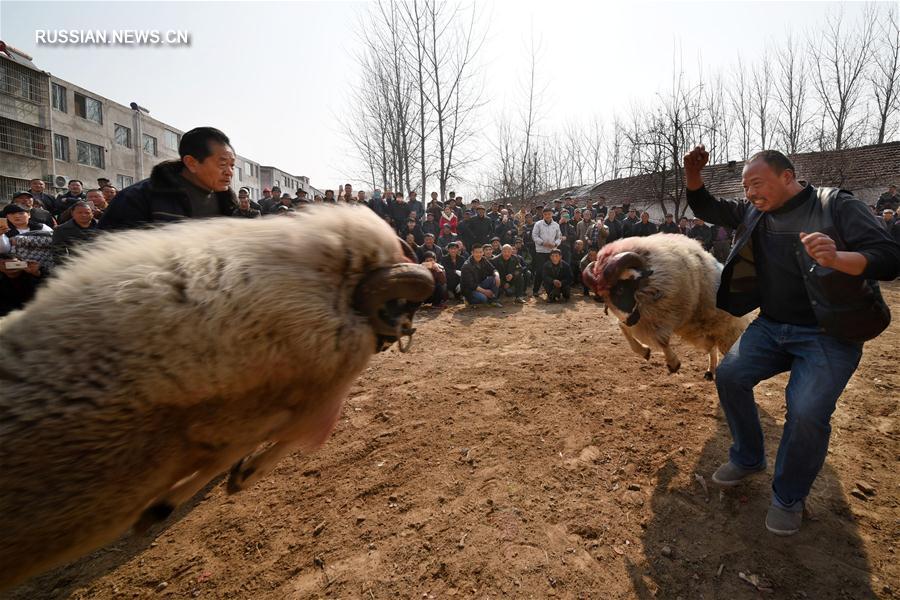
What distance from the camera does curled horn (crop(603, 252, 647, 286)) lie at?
397 cm

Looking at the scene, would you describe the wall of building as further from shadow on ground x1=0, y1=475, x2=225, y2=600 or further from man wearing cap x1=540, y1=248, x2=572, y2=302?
shadow on ground x1=0, y1=475, x2=225, y2=600

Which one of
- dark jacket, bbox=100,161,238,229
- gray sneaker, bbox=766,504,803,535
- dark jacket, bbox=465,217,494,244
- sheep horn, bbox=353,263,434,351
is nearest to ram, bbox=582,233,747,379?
gray sneaker, bbox=766,504,803,535

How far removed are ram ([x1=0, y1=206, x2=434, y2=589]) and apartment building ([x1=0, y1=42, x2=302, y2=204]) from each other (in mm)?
36713

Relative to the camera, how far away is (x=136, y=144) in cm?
3909

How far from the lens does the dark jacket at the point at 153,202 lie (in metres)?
2.34

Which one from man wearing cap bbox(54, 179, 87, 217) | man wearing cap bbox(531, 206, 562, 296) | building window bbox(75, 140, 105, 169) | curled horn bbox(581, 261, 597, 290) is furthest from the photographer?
building window bbox(75, 140, 105, 169)

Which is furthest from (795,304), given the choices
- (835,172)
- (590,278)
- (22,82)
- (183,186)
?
(22,82)

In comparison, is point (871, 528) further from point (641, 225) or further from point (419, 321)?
point (641, 225)

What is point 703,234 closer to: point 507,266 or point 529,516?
point 507,266

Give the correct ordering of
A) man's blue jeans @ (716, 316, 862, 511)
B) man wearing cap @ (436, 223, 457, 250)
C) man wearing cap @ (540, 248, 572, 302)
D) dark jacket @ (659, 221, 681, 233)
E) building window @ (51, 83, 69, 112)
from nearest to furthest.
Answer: man's blue jeans @ (716, 316, 862, 511), man wearing cap @ (540, 248, 572, 302), dark jacket @ (659, 221, 681, 233), man wearing cap @ (436, 223, 457, 250), building window @ (51, 83, 69, 112)

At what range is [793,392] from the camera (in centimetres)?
267

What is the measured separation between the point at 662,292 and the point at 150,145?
4985cm

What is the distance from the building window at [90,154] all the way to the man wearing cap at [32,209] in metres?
34.4

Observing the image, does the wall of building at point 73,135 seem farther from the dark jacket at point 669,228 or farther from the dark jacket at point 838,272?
the dark jacket at point 838,272
